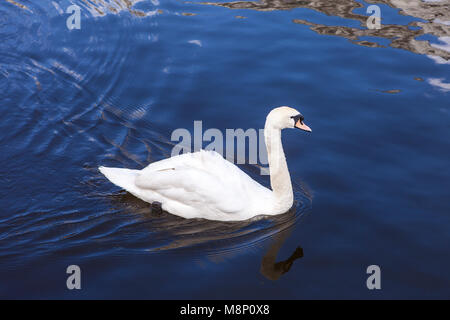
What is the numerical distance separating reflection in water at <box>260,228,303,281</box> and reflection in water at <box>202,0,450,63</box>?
6.60 metres

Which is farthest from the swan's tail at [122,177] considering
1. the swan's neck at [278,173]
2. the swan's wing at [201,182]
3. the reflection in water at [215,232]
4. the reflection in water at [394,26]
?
the reflection in water at [394,26]

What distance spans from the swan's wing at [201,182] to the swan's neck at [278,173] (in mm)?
383

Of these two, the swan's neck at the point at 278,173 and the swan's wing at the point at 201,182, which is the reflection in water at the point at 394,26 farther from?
the swan's wing at the point at 201,182

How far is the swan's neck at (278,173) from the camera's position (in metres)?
8.07

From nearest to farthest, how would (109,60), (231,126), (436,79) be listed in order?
(231,126) → (436,79) → (109,60)

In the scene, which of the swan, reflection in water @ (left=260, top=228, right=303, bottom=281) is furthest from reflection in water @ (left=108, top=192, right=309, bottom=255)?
the swan

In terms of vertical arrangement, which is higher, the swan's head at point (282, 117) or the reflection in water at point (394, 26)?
the reflection in water at point (394, 26)

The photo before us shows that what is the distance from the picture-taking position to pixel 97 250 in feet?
24.1

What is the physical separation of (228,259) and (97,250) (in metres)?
1.53

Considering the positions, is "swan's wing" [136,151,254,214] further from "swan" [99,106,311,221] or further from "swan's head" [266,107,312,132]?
"swan's head" [266,107,312,132]

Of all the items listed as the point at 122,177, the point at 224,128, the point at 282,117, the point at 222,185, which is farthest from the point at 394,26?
the point at 122,177

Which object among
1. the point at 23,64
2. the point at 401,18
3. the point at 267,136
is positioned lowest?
the point at 267,136
